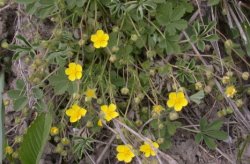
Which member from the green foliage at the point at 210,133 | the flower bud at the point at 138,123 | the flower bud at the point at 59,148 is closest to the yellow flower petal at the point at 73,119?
the flower bud at the point at 59,148

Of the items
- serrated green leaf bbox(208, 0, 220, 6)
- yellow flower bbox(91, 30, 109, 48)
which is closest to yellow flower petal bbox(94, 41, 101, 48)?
yellow flower bbox(91, 30, 109, 48)

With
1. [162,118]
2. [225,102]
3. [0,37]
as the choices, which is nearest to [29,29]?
[0,37]

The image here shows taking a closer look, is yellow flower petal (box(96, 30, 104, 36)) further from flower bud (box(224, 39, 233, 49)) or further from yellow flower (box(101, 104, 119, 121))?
flower bud (box(224, 39, 233, 49))

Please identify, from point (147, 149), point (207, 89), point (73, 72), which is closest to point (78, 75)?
point (73, 72)

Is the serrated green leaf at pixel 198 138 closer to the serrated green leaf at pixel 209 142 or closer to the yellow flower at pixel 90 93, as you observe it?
the serrated green leaf at pixel 209 142

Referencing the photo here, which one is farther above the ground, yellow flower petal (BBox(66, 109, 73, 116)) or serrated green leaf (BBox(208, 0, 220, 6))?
serrated green leaf (BBox(208, 0, 220, 6))

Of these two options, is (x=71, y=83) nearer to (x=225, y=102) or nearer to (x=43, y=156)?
(x=43, y=156)
